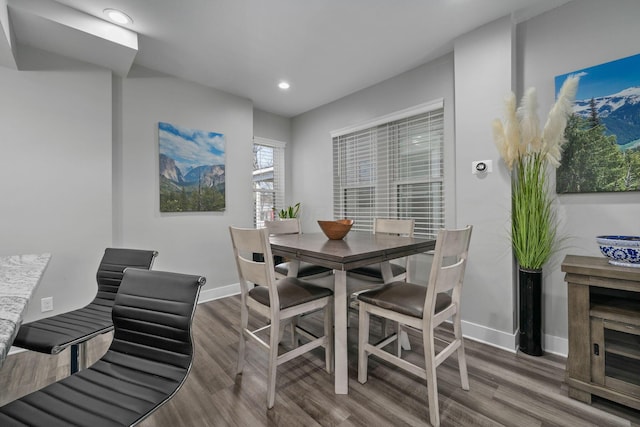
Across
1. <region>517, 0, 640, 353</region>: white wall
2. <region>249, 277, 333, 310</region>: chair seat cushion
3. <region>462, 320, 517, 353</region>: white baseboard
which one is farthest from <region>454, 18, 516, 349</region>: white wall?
<region>249, 277, 333, 310</region>: chair seat cushion

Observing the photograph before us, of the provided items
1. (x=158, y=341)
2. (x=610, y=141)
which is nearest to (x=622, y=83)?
(x=610, y=141)

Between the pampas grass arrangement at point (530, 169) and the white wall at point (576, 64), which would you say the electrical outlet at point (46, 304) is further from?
the white wall at point (576, 64)

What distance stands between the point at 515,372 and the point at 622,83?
2.16 m

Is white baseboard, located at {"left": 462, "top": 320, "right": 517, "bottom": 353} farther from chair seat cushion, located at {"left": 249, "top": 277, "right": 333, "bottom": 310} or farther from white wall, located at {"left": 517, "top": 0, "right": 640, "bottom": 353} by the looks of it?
chair seat cushion, located at {"left": 249, "top": 277, "right": 333, "bottom": 310}

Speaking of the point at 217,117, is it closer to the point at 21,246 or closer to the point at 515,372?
the point at 21,246

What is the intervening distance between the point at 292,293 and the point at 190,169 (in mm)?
2362

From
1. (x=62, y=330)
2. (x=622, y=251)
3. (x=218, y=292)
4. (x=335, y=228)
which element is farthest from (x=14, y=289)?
(x=622, y=251)

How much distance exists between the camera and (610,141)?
1987 mm

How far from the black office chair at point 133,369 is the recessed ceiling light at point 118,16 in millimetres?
2190

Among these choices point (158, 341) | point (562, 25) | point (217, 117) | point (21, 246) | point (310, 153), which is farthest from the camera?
point (310, 153)

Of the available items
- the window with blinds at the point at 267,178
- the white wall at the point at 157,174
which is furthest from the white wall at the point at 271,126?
the white wall at the point at 157,174

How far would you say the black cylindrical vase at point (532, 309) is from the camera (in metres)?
2.16

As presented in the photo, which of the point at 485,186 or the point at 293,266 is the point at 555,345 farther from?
the point at 293,266

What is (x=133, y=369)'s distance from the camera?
1105 mm
